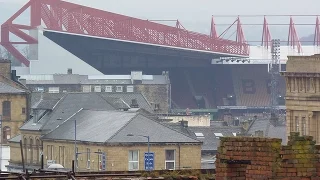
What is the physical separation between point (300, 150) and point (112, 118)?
5747 centimetres

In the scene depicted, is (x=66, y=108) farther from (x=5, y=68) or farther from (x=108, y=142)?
(x=5, y=68)

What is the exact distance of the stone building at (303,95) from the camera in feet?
223

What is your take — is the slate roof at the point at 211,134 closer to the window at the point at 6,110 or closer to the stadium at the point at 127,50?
the window at the point at 6,110

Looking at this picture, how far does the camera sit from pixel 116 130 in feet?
230

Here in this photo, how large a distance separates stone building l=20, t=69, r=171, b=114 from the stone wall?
136614 millimetres

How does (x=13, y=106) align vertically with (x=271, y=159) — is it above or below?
above

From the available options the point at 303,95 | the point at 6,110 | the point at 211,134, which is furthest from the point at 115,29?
the point at 303,95

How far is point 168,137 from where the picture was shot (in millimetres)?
69812

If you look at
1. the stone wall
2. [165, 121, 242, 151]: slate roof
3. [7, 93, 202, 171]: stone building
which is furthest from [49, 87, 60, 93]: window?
the stone wall

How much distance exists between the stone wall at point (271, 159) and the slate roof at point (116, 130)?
2013 inches

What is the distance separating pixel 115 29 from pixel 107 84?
2961cm

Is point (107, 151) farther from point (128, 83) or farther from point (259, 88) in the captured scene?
point (259, 88)

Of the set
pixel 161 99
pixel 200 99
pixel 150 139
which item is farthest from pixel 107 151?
pixel 200 99

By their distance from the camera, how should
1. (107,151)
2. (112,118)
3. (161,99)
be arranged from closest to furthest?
(107,151) → (112,118) → (161,99)
